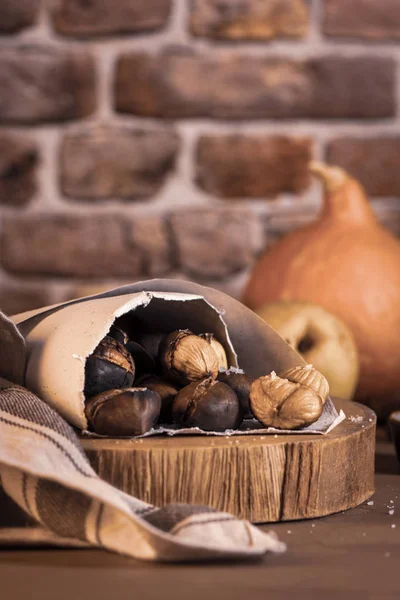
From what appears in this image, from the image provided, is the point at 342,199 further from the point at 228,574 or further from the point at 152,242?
the point at 228,574

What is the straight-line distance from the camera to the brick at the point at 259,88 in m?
1.41

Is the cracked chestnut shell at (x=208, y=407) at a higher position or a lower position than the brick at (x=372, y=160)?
lower

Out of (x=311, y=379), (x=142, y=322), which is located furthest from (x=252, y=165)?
(x=311, y=379)

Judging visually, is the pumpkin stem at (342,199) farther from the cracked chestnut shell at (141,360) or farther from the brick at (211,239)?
the cracked chestnut shell at (141,360)

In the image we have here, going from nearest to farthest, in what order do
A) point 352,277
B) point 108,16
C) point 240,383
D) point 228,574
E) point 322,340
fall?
1. point 228,574
2. point 240,383
3. point 322,340
4. point 352,277
5. point 108,16

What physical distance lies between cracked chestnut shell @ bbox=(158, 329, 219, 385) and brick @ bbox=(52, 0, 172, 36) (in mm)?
796

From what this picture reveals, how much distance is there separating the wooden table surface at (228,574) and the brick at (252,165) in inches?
34.4

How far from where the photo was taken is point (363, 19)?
1.42 meters

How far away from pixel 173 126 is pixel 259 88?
15 cm

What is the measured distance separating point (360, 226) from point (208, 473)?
666mm

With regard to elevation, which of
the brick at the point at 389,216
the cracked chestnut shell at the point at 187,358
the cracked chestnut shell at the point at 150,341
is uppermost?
the brick at the point at 389,216

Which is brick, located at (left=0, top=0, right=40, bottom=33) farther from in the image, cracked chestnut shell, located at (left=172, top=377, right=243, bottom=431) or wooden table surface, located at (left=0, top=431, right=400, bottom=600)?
wooden table surface, located at (left=0, top=431, right=400, bottom=600)

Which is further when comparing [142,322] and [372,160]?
[372,160]

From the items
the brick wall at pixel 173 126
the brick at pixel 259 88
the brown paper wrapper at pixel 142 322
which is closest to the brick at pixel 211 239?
the brick wall at pixel 173 126
